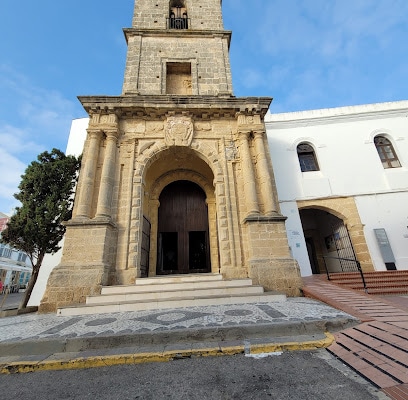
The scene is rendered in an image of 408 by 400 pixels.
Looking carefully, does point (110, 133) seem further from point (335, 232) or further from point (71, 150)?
point (335, 232)

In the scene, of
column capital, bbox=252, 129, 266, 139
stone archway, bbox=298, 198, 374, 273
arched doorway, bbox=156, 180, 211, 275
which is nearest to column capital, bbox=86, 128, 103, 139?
arched doorway, bbox=156, 180, 211, 275

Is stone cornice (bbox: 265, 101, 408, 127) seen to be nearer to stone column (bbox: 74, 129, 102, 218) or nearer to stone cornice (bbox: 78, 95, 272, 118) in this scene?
stone cornice (bbox: 78, 95, 272, 118)

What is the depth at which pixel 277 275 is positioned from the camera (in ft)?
18.6

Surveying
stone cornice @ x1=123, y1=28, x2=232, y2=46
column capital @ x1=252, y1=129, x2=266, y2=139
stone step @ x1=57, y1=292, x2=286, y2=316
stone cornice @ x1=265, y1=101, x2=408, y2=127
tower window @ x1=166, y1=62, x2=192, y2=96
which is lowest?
stone step @ x1=57, y1=292, x2=286, y2=316

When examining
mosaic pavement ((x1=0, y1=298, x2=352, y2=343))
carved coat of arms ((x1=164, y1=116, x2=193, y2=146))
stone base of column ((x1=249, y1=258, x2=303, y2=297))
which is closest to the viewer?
mosaic pavement ((x1=0, y1=298, x2=352, y2=343))

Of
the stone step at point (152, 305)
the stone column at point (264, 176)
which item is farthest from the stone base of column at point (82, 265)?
the stone column at point (264, 176)

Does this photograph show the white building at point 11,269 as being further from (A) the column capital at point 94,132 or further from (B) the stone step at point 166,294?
(B) the stone step at point 166,294

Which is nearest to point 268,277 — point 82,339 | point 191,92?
point 82,339

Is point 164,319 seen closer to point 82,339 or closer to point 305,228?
point 82,339

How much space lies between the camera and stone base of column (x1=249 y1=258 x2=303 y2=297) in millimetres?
5535

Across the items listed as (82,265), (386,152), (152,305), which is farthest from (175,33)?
(386,152)

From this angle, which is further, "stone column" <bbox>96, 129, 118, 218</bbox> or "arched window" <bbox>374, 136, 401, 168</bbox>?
"arched window" <bbox>374, 136, 401, 168</bbox>

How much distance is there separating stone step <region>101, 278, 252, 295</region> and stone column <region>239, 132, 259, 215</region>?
215 centimetres

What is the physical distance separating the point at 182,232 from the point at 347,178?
330 inches
